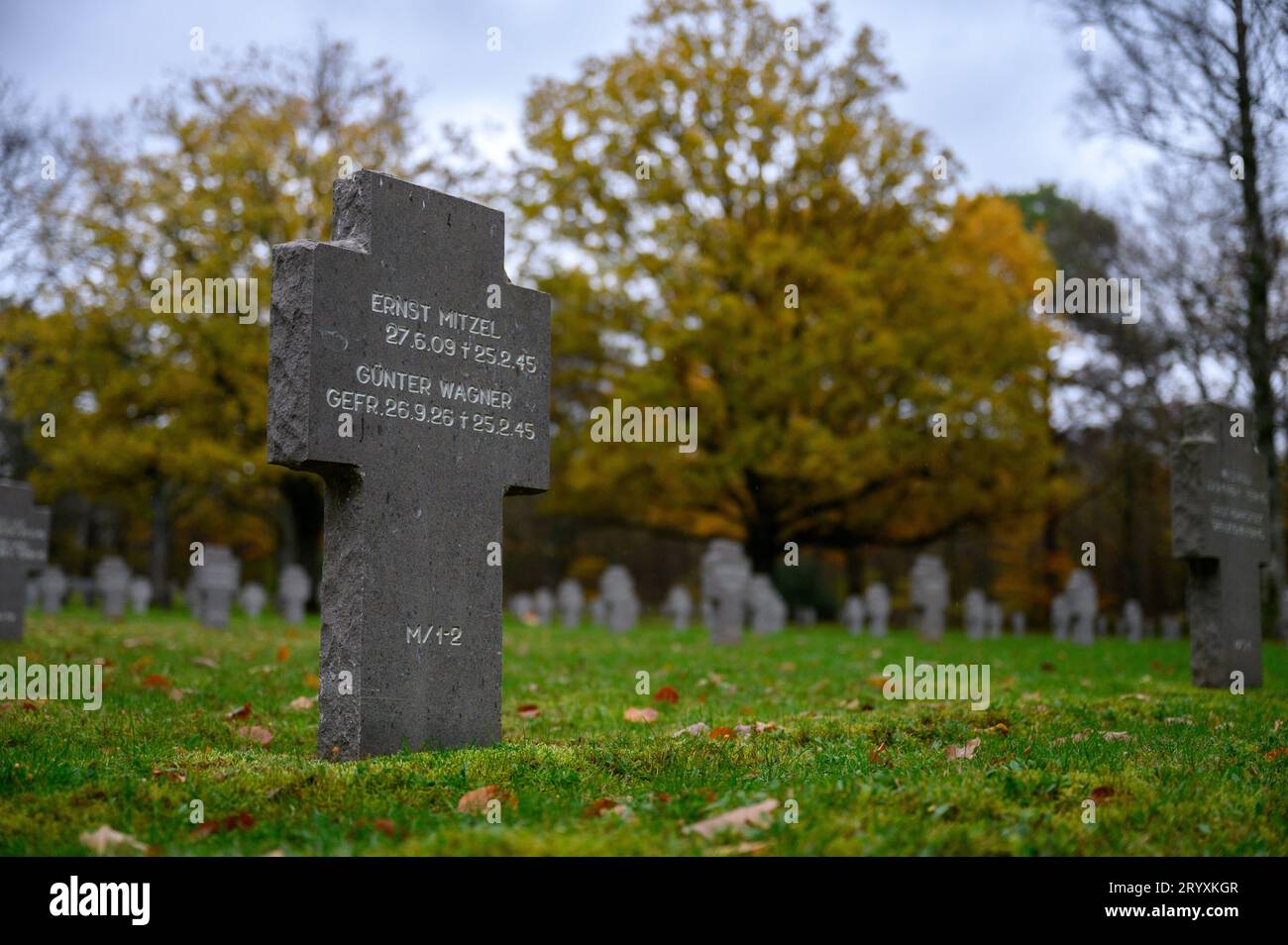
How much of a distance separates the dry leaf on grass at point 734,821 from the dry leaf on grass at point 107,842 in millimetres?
1827

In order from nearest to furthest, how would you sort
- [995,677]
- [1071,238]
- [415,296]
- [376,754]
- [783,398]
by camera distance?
[376,754], [415,296], [995,677], [783,398], [1071,238]

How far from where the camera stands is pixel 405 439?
5629mm

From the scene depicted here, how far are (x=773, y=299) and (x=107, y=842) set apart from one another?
20.4m

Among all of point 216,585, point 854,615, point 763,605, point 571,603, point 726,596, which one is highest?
point 216,585

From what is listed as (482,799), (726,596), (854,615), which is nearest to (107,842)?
(482,799)

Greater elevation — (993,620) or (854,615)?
(854,615)

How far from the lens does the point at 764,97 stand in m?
23.5

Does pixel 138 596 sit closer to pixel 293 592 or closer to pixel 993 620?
pixel 293 592

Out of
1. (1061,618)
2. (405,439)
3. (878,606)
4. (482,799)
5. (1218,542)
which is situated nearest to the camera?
(482,799)

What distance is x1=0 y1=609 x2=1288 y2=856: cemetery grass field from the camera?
12.6ft

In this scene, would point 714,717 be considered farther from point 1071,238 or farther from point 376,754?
point 1071,238

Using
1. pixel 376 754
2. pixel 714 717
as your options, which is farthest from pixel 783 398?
pixel 376 754

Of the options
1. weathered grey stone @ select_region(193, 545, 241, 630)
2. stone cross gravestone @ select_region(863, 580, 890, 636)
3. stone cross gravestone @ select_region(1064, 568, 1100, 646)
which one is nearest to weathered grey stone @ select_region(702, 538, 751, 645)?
stone cross gravestone @ select_region(1064, 568, 1100, 646)
